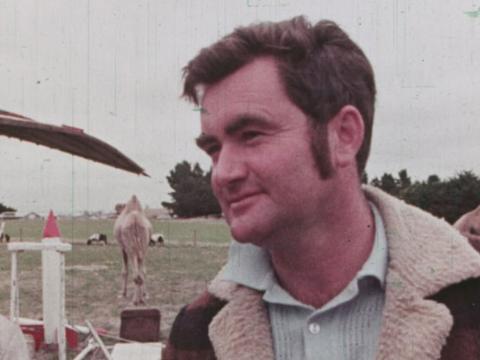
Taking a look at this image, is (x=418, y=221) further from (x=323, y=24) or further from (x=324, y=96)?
(x=323, y=24)

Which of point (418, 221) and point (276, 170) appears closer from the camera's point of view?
point (276, 170)

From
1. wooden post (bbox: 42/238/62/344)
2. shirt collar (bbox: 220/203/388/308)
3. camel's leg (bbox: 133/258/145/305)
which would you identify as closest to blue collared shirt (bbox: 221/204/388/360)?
shirt collar (bbox: 220/203/388/308)

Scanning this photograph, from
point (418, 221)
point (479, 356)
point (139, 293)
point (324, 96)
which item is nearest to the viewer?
point (479, 356)

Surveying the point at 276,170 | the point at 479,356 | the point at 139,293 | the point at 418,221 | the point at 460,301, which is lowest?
the point at 139,293

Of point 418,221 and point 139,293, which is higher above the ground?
point 418,221

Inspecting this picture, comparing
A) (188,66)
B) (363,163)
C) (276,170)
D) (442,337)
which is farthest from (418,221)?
(188,66)

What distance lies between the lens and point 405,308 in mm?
1529

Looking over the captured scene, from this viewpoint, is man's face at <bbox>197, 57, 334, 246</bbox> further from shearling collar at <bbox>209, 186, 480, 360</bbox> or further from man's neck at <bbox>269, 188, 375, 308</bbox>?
shearling collar at <bbox>209, 186, 480, 360</bbox>

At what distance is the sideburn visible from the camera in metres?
1.53

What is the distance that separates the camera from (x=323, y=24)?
5.37 ft

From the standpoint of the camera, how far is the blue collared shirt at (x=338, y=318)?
61.7 inches

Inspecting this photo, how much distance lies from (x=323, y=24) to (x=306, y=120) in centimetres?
24

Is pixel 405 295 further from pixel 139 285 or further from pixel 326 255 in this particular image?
pixel 139 285

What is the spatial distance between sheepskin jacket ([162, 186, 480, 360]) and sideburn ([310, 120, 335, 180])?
23 centimetres
